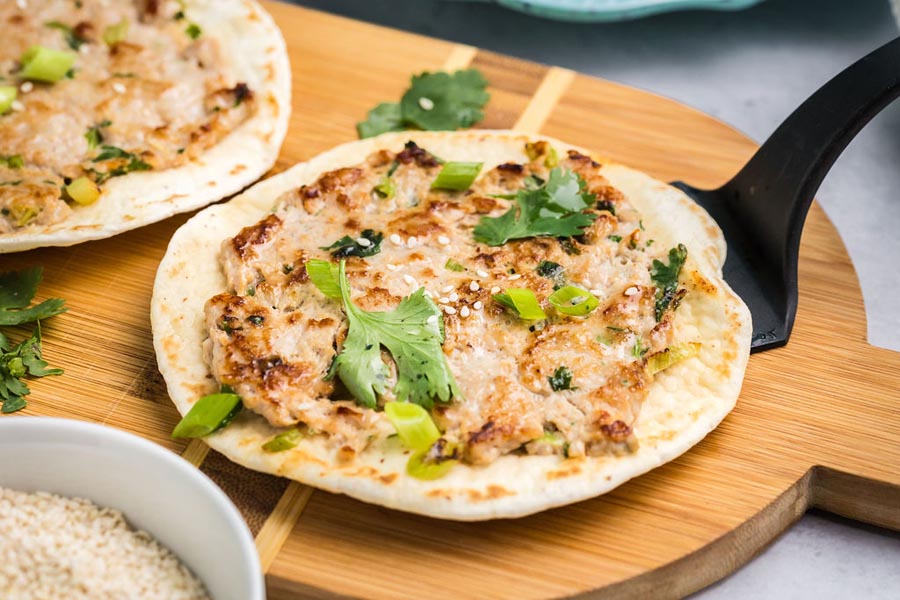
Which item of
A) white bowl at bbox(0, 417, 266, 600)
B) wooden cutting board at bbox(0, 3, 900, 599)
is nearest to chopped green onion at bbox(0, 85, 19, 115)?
wooden cutting board at bbox(0, 3, 900, 599)

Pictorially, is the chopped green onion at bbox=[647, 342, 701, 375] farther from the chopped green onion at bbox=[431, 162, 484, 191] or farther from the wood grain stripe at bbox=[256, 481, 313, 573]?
the wood grain stripe at bbox=[256, 481, 313, 573]

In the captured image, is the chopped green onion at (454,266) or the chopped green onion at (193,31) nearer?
the chopped green onion at (454,266)

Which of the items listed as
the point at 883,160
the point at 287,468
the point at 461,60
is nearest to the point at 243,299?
the point at 287,468

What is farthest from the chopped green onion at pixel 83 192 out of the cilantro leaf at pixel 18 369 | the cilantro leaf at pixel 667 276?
the cilantro leaf at pixel 667 276

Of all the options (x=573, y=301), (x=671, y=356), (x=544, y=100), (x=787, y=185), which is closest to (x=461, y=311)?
(x=573, y=301)

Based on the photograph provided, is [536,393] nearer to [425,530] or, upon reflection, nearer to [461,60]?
[425,530]

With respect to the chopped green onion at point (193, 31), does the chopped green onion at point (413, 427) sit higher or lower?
higher

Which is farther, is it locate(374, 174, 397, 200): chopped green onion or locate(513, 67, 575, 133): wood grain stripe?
locate(513, 67, 575, 133): wood grain stripe

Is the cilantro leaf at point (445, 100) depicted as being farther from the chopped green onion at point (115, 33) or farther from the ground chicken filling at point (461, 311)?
the chopped green onion at point (115, 33)
